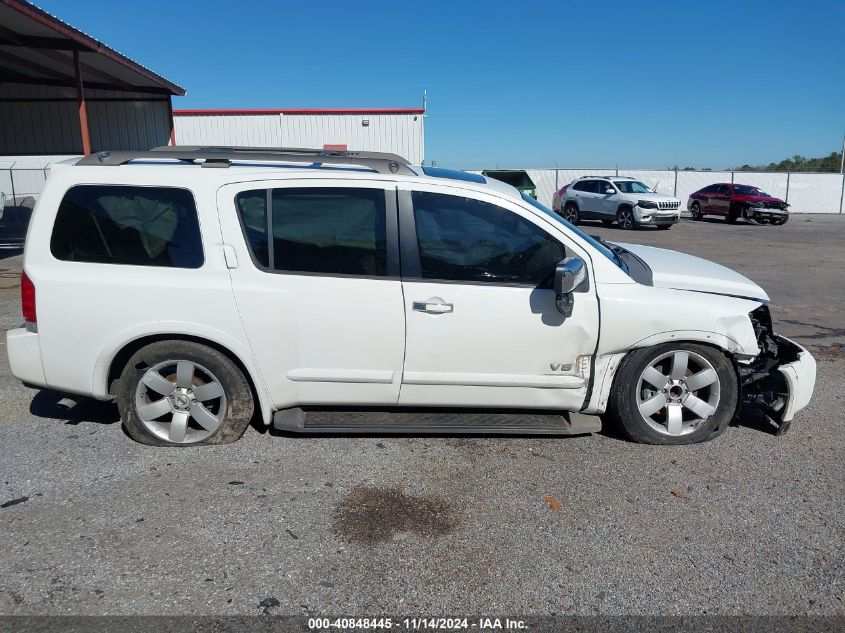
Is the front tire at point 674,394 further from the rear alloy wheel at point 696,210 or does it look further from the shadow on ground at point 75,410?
the rear alloy wheel at point 696,210

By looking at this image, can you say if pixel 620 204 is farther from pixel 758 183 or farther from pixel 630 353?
pixel 630 353

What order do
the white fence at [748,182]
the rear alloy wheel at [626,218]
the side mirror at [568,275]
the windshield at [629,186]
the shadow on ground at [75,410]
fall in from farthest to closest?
the white fence at [748,182] < the windshield at [629,186] < the rear alloy wheel at [626,218] < the shadow on ground at [75,410] < the side mirror at [568,275]

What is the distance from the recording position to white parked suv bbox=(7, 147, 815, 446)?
3957 millimetres

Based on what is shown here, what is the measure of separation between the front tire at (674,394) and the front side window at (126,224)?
2.85m

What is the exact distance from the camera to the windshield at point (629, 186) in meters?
23.4

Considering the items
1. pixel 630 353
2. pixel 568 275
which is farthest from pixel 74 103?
pixel 630 353

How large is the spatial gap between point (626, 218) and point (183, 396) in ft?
69.0

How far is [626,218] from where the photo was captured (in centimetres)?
2297

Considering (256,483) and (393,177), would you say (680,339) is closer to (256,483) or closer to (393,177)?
(393,177)

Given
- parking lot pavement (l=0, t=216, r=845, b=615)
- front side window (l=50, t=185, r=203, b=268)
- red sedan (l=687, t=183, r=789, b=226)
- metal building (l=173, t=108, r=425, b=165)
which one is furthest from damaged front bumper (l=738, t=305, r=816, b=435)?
red sedan (l=687, t=183, r=789, b=226)

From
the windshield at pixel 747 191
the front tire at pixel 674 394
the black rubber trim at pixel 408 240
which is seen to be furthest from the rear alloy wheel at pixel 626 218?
the black rubber trim at pixel 408 240

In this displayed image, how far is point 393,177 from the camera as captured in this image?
159 inches

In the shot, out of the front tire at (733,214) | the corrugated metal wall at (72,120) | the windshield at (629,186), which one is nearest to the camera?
the corrugated metal wall at (72,120)

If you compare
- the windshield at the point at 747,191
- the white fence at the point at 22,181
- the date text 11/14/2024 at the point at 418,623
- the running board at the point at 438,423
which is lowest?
the date text 11/14/2024 at the point at 418,623
